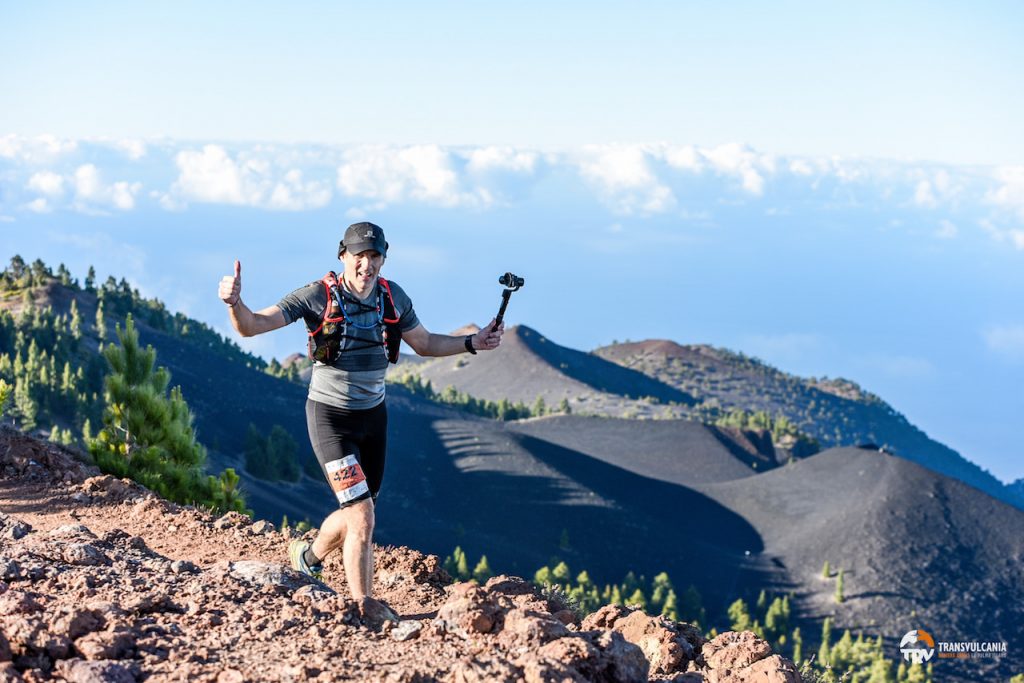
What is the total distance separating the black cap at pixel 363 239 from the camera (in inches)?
223

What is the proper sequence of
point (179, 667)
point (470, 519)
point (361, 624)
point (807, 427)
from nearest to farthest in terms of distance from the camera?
point (179, 667)
point (361, 624)
point (470, 519)
point (807, 427)

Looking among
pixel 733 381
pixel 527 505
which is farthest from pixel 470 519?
pixel 733 381

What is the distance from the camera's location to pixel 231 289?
5477mm

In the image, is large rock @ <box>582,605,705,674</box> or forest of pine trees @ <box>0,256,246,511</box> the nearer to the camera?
large rock @ <box>582,605,705,674</box>

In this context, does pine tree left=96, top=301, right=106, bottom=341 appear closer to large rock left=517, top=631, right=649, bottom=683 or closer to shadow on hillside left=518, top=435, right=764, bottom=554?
shadow on hillside left=518, top=435, right=764, bottom=554

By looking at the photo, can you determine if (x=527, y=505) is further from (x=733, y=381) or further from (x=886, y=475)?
(x=733, y=381)

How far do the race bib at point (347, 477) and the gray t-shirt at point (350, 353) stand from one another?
307 mm

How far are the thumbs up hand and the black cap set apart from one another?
23.3 inches

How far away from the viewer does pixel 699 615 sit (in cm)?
2770

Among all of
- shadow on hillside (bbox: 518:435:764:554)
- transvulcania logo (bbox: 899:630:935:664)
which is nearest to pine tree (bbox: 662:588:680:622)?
transvulcania logo (bbox: 899:630:935:664)

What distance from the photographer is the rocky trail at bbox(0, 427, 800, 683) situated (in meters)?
4.42

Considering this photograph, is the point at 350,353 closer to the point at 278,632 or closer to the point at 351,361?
the point at 351,361

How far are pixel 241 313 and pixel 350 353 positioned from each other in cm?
63

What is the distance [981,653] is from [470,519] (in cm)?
1556
